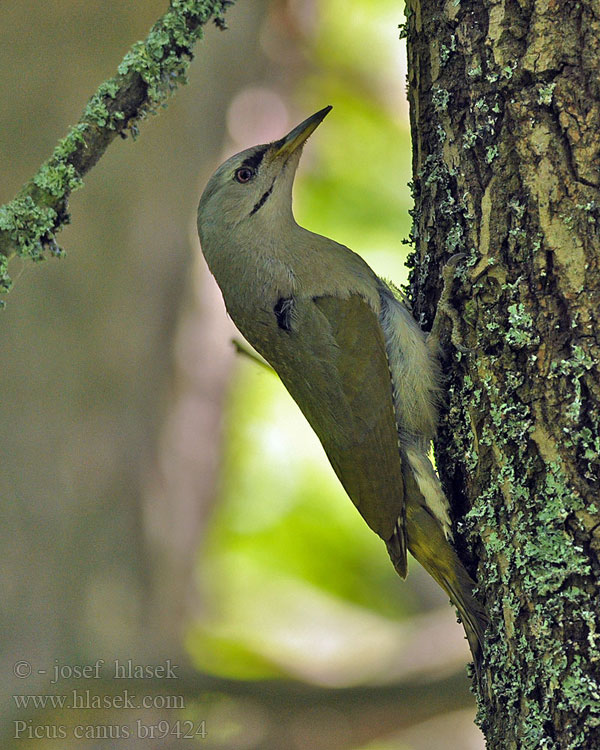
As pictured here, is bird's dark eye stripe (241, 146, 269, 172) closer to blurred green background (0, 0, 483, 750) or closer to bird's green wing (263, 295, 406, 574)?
bird's green wing (263, 295, 406, 574)

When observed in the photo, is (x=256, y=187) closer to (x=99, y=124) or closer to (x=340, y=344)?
(x=340, y=344)

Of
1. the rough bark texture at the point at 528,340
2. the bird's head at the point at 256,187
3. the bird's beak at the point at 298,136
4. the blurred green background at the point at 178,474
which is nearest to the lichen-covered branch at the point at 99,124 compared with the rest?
the rough bark texture at the point at 528,340

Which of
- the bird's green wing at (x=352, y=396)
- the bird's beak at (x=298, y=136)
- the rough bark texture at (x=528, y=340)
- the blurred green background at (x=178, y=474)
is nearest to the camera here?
the rough bark texture at (x=528, y=340)

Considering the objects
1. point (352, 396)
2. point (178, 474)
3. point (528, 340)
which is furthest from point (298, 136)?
point (178, 474)

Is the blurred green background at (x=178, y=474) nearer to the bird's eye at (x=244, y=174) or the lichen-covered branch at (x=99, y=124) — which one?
the bird's eye at (x=244, y=174)

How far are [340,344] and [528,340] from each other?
1.06 m

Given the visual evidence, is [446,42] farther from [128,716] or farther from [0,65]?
[128,716]

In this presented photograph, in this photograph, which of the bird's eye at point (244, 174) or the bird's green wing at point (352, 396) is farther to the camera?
the bird's eye at point (244, 174)

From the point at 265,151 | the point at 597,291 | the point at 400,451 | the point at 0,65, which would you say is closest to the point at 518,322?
the point at 597,291

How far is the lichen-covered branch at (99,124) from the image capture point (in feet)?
7.95

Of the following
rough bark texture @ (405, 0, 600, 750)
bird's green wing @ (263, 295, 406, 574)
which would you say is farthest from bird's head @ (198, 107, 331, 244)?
rough bark texture @ (405, 0, 600, 750)

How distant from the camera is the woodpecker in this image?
288cm

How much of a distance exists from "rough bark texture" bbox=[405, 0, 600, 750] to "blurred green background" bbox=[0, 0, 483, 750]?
244 cm

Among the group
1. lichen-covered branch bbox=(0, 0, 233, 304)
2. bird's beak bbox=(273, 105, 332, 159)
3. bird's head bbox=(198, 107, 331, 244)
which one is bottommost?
lichen-covered branch bbox=(0, 0, 233, 304)
